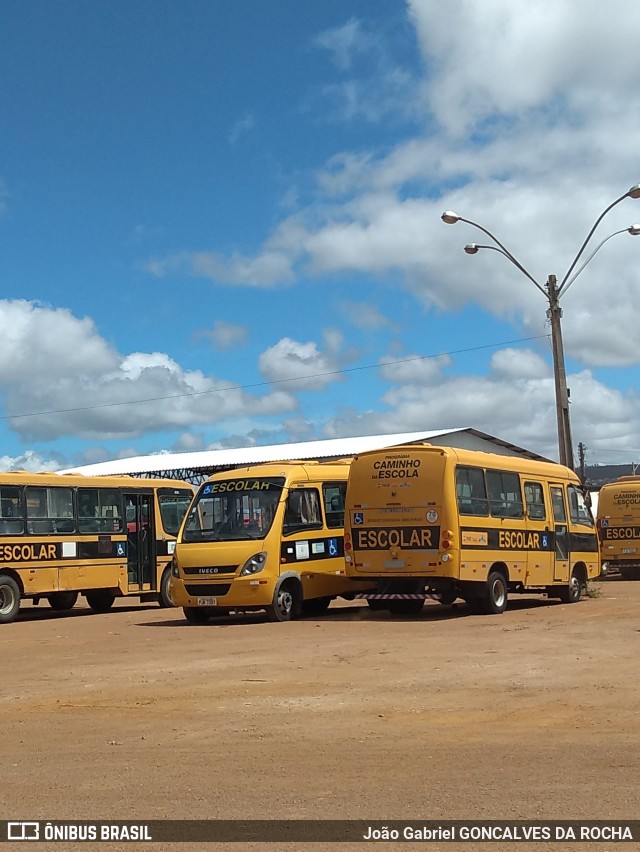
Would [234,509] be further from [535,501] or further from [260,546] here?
[535,501]

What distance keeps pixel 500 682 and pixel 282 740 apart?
3.23 m

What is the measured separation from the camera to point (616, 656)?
12555 mm

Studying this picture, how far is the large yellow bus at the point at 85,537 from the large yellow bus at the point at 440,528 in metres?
5.89

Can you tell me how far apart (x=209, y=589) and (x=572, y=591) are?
7.70 metres

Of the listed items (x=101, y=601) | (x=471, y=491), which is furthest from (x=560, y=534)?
(x=101, y=601)

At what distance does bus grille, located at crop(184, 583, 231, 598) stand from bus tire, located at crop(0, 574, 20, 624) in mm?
4047

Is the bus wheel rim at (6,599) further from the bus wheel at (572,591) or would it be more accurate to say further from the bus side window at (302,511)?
the bus wheel at (572,591)

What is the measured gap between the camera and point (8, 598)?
20.8 metres

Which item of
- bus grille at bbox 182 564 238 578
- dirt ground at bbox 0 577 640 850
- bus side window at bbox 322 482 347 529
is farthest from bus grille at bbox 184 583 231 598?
bus side window at bbox 322 482 347 529

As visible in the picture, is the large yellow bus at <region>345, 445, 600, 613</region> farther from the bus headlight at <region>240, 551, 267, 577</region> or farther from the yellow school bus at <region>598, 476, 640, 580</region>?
the yellow school bus at <region>598, 476, 640, 580</region>

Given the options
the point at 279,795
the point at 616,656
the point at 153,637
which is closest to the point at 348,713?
the point at 279,795

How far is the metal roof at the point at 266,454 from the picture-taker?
55.8m

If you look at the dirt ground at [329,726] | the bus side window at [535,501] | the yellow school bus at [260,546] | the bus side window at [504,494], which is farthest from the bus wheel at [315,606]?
the dirt ground at [329,726]

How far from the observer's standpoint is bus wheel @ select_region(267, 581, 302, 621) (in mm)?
18453
